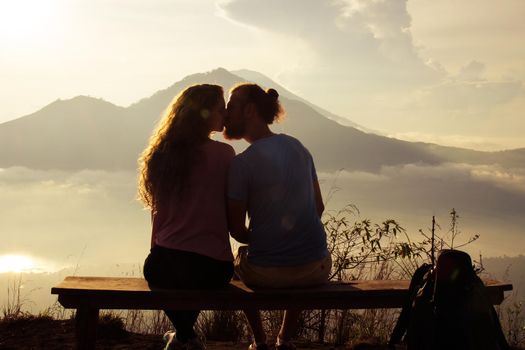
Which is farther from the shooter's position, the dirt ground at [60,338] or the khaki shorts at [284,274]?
the dirt ground at [60,338]

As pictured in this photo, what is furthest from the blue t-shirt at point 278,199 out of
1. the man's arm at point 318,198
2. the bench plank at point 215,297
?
the man's arm at point 318,198

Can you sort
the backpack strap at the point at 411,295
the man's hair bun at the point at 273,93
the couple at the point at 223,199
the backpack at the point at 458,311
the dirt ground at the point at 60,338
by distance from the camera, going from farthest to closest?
the dirt ground at the point at 60,338
the man's hair bun at the point at 273,93
the couple at the point at 223,199
the backpack strap at the point at 411,295
the backpack at the point at 458,311

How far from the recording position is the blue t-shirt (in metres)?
3.84

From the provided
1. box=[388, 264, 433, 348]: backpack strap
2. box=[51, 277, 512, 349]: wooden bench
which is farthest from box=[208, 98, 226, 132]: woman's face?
box=[388, 264, 433, 348]: backpack strap

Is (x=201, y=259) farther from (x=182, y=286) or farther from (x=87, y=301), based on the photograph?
(x=87, y=301)

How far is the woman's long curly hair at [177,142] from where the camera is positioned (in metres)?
3.83

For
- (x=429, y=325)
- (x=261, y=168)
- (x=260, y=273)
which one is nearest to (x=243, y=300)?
(x=260, y=273)

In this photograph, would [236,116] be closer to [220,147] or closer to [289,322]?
[220,147]

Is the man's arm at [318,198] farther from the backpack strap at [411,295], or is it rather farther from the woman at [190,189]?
the backpack strap at [411,295]

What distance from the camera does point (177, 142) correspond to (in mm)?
3859

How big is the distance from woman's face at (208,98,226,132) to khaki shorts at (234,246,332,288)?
2.76ft

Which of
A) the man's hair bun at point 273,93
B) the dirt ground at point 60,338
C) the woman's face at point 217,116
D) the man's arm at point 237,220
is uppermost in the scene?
the man's hair bun at point 273,93

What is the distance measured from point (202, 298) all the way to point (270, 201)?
0.73 m

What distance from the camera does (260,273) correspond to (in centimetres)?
399
